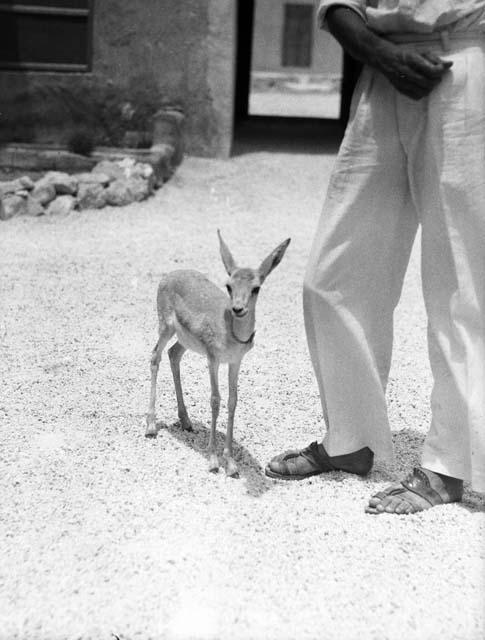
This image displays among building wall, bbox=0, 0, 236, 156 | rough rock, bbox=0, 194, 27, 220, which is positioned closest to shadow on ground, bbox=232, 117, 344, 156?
building wall, bbox=0, 0, 236, 156

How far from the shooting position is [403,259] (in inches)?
130

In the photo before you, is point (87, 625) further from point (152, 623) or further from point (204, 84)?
point (204, 84)

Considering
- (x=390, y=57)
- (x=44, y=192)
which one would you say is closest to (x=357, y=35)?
(x=390, y=57)

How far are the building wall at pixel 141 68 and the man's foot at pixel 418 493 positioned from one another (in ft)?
27.4

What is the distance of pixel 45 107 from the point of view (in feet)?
35.0

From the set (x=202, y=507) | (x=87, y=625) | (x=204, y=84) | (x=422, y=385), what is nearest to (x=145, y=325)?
(x=422, y=385)

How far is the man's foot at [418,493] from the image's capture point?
3.15 meters

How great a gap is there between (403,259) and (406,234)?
0.31 ft

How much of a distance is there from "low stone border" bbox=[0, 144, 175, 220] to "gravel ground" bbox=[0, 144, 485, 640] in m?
2.85

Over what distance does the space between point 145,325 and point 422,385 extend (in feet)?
6.15

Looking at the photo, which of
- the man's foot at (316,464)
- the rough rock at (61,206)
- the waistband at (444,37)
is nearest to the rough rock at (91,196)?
the rough rock at (61,206)

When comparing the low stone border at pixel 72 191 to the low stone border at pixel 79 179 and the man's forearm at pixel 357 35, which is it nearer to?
the low stone border at pixel 79 179

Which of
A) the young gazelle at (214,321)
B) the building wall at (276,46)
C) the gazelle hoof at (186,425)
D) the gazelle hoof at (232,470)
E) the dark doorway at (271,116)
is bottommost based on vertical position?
the building wall at (276,46)

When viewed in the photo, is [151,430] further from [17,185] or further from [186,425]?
[17,185]
